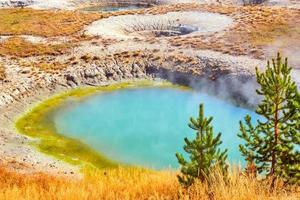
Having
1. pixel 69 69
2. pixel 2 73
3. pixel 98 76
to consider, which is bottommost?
pixel 98 76

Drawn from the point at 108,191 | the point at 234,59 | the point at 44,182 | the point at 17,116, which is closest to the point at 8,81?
the point at 17,116

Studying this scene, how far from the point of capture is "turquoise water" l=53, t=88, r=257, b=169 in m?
29.7

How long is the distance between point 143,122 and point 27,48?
1944 centimetres

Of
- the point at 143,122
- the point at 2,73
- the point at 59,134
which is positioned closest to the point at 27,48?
the point at 2,73

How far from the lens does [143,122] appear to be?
34.7 meters

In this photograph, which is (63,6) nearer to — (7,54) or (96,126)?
(7,54)

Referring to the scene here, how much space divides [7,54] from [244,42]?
21.9 metres

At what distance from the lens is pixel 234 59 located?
4306cm

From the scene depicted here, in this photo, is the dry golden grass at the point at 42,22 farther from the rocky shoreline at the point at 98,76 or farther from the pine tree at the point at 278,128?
the pine tree at the point at 278,128

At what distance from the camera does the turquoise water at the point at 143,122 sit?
2969 centimetres

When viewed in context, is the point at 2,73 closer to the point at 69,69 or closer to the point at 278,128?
the point at 69,69

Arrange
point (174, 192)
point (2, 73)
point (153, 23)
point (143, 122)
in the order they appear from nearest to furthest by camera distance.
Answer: point (174, 192) → point (143, 122) → point (2, 73) → point (153, 23)

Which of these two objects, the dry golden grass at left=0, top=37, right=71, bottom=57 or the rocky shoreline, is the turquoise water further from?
the dry golden grass at left=0, top=37, right=71, bottom=57

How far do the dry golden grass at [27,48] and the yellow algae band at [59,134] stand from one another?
829 centimetres
